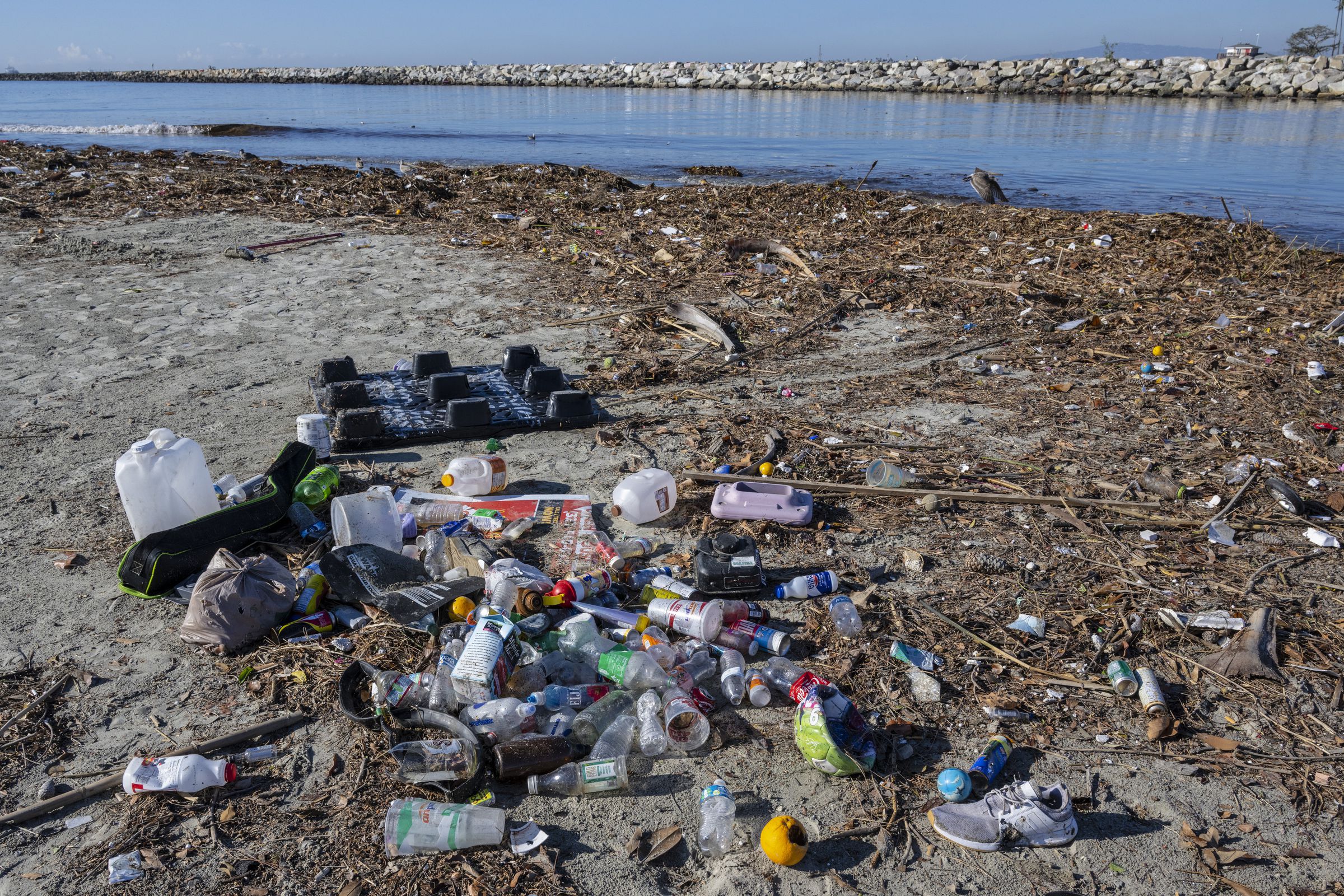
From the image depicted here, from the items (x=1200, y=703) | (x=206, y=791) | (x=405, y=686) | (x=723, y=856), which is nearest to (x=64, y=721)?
(x=206, y=791)

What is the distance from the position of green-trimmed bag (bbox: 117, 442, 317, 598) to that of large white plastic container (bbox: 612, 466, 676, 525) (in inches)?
57.8

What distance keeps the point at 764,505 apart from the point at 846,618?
0.87 m

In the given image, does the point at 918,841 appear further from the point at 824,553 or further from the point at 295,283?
the point at 295,283

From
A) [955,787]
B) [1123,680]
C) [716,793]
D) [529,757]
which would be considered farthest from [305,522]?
[1123,680]

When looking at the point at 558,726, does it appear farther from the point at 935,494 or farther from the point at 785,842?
the point at 935,494

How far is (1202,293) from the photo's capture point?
704 centimetres

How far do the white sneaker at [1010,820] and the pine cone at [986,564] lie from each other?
47.2 inches

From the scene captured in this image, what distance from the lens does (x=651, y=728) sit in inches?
98.3

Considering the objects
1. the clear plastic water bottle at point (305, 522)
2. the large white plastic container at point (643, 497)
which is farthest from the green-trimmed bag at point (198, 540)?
the large white plastic container at point (643, 497)

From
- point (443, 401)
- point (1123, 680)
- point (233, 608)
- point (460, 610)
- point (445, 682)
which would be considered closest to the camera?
point (445, 682)

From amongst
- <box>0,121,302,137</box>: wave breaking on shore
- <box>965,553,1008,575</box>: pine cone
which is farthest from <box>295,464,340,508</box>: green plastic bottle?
<box>0,121,302,137</box>: wave breaking on shore

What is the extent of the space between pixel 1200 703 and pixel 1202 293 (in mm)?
5624

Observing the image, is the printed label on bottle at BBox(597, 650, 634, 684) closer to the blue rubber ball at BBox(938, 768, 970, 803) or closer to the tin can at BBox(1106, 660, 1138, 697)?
the blue rubber ball at BBox(938, 768, 970, 803)

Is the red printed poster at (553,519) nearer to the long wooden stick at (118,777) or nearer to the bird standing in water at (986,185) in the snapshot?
the long wooden stick at (118,777)
